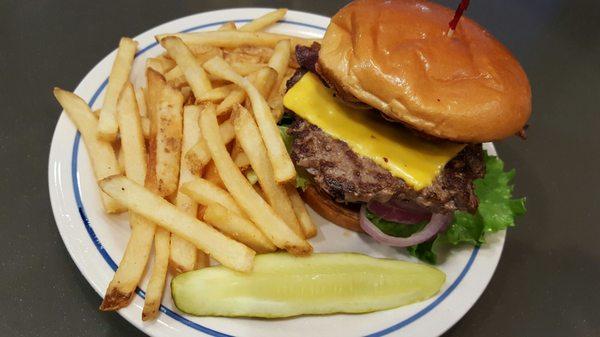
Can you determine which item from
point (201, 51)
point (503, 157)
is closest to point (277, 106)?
point (201, 51)

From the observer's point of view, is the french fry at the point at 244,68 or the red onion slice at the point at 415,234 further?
the french fry at the point at 244,68

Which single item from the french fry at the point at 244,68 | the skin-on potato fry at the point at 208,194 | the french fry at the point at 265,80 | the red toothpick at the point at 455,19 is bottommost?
the skin-on potato fry at the point at 208,194

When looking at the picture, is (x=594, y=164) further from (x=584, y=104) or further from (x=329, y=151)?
(x=329, y=151)

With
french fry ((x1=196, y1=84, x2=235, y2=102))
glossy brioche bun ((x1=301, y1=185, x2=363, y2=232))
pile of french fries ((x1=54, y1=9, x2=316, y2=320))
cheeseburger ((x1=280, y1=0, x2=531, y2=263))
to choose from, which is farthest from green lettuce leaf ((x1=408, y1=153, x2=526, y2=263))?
french fry ((x1=196, y1=84, x2=235, y2=102))

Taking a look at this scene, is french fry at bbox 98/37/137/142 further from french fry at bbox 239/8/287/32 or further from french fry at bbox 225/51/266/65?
french fry at bbox 239/8/287/32

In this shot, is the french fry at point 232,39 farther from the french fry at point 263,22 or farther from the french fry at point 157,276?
the french fry at point 157,276

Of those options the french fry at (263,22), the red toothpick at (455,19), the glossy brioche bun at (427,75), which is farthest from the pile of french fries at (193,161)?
the red toothpick at (455,19)

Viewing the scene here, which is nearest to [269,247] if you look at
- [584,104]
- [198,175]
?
[198,175]
